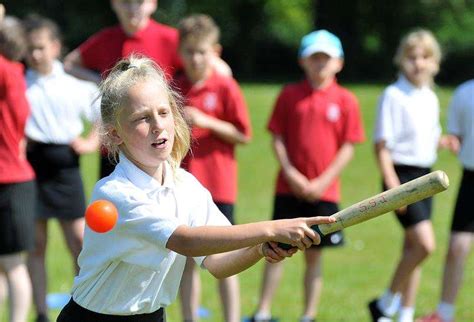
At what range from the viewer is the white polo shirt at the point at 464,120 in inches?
267

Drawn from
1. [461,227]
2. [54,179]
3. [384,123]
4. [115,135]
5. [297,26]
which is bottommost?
[461,227]

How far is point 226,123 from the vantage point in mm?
6590

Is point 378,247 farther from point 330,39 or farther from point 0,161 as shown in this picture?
point 0,161

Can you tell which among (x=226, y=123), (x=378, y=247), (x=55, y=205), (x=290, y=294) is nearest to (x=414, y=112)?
(x=226, y=123)

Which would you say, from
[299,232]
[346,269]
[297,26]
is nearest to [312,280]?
[346,269]

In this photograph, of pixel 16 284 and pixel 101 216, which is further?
pixel 16 284

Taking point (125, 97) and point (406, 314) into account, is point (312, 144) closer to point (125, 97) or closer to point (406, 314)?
point (406, 314)

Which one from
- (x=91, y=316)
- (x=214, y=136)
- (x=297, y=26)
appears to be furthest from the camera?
(x=297, y=26)

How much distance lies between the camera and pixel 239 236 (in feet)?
11.6

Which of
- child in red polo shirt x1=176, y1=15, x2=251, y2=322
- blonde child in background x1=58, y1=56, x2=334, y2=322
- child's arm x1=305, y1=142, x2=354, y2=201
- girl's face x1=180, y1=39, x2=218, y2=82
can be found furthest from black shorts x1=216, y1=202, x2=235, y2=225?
blonde child in background x1=58, y1=56, x2=334, y2=322

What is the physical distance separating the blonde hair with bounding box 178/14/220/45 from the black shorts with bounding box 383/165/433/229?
5.21 feet

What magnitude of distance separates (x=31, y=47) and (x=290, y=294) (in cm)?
287

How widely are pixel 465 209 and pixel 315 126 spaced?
1.17 meters

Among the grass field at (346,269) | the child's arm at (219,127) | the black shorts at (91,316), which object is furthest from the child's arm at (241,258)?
the grass field at (346,269)
